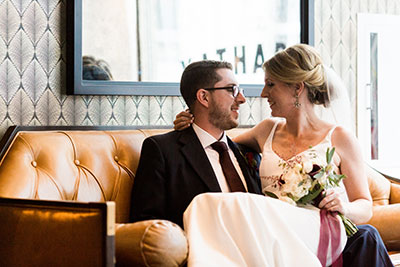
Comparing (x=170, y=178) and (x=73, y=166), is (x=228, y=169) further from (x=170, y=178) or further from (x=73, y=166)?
(x=73, y=166)

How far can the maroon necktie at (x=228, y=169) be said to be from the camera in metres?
2.81

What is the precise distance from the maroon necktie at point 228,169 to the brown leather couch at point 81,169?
406 mm

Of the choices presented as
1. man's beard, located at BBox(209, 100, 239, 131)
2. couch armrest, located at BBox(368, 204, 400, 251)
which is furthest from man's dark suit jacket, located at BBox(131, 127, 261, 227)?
couch armrest, located at BBox(368, 204, 400, 251)

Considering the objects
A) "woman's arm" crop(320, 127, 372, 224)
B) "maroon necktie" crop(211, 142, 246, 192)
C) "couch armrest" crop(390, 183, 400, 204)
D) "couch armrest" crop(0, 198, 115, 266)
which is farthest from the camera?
"couch armrest" crop(390, 183, 400, 204)

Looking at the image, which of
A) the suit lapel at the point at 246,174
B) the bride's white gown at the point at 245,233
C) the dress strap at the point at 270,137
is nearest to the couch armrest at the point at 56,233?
the bride's white gown at the point at 245,233

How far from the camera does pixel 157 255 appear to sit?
2.02 metres

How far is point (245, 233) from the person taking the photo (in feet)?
7.29

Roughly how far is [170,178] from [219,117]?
1.41ft

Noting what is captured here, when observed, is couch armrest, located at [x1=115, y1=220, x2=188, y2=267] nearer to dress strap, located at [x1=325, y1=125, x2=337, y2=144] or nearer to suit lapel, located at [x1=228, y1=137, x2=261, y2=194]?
suit lapel, located at [x1=228, y1=137, x2=261, y2=194]

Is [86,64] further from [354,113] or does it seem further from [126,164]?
[354,113]

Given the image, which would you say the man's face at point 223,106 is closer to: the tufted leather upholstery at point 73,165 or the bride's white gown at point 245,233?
the tufted leather upholstery at point 73,165

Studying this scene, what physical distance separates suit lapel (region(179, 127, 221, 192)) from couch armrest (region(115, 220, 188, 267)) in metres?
0.60

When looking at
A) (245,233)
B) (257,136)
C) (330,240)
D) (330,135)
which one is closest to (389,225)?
(330,135)

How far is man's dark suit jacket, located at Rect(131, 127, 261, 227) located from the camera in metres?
2.61
